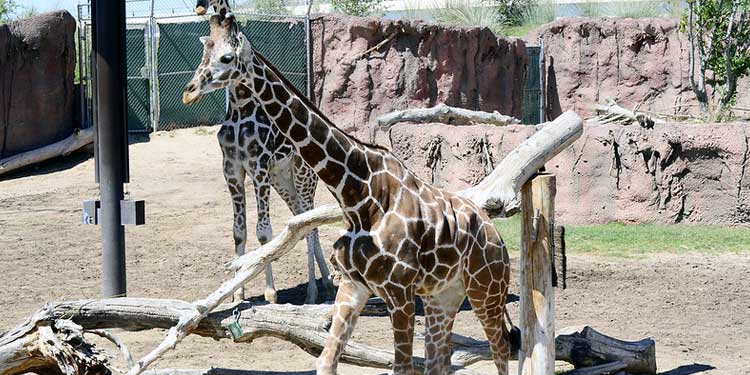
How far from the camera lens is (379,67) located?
19.7m

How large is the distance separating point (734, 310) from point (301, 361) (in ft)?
14.1

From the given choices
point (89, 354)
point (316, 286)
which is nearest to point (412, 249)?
point (89, 354)

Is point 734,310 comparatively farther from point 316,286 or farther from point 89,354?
point 89,354

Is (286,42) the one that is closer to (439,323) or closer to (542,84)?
(542,84)

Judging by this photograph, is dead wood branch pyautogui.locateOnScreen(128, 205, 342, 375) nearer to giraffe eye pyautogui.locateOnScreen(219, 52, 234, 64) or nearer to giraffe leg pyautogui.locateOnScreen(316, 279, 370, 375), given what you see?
giraffe leg pyautogui.locateOnScreen(316, 279, 370, 375)

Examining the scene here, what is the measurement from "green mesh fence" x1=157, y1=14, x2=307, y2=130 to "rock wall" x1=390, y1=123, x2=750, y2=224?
7132mm

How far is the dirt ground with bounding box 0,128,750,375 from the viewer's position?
8.04 meters

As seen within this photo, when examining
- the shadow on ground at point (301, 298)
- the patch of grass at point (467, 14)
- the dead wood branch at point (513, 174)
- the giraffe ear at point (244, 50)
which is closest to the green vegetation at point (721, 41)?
the shadow on ground at point (301, 298)

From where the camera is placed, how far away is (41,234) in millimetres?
12898

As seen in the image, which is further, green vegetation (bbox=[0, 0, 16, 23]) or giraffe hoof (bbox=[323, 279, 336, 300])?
green vegetation (bbox=[0, 0, 16, 23])

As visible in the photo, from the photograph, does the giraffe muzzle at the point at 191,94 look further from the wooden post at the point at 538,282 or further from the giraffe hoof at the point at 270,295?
the giraffe hoof at the point at 270,295

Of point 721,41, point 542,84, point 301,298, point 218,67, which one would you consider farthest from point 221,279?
point 542,84

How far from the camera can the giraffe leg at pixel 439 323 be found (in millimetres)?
5703

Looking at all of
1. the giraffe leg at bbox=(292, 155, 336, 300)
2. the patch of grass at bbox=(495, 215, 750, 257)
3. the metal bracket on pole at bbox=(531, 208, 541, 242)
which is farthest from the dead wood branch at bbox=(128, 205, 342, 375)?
the patch of grass at bbox=(495, 215, 750, 257)
